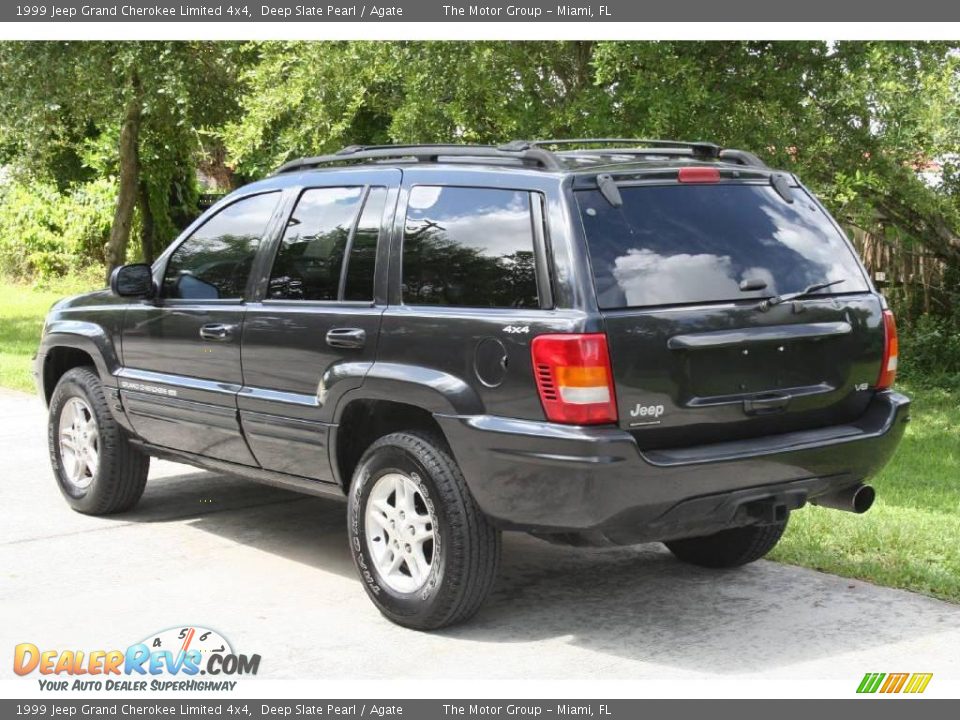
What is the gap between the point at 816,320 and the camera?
5.45 m

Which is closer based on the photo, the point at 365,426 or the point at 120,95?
the point at 365,426

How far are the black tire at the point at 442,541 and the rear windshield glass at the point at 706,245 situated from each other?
961mm

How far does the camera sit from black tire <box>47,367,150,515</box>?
7449 millimetres

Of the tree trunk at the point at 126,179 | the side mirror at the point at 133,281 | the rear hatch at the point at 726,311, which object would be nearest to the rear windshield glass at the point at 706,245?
the rear hatch at the point at 726,311

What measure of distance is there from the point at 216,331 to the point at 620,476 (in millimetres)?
2514

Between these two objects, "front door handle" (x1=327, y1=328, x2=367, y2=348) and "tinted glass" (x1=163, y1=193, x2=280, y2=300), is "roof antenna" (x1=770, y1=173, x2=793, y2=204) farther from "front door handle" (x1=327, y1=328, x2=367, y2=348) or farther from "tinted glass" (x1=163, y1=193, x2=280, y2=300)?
"tinted glass" (x1=163, y1=193, x2=280, y2=300)

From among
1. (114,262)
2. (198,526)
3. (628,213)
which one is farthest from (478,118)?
(114,262)

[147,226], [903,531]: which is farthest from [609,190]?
[147,226]

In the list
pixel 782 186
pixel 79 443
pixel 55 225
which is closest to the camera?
pixel 782 186

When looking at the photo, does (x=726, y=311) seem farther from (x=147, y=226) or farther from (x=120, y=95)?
(x=147, y=226)

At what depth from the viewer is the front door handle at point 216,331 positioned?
21.2 ft

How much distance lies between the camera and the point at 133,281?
6.97m

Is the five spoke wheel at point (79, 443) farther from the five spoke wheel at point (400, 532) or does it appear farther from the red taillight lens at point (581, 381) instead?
the red taillight lens at point (581, 381)

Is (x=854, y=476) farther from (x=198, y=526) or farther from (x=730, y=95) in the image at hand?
(x=730, y=95)
